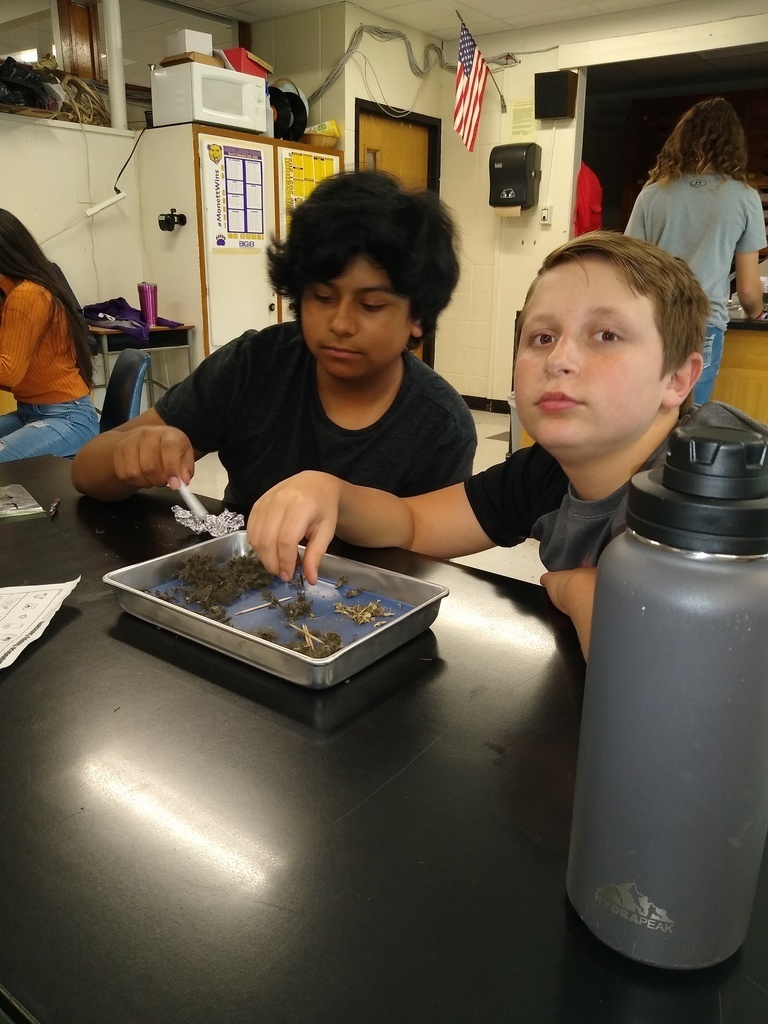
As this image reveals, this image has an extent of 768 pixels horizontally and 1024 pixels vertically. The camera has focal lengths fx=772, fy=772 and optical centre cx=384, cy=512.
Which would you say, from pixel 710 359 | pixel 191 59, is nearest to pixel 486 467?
pixel 710 359

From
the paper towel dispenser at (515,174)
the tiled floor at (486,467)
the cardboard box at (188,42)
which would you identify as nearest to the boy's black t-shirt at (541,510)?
the tiled floor at (486,467)

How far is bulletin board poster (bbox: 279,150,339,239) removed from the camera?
14.6ft

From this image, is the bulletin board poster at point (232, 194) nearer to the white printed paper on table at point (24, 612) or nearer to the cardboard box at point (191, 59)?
the cardboard box at point (191, 59)

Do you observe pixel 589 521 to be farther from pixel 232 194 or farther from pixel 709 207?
pixel 232 194

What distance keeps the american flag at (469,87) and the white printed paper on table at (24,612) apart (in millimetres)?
4560

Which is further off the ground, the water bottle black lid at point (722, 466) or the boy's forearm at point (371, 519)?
the water bottle black lid at point (722, 466)

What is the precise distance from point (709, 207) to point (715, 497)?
121 inches

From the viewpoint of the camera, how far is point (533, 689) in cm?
70

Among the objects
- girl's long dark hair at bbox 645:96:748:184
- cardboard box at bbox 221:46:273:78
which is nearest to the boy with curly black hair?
girl's long dark hair at bbox 645:96:748:184

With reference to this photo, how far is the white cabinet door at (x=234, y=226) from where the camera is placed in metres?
4.13

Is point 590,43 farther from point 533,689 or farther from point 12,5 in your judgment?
point 533,689

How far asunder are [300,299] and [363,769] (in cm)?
97

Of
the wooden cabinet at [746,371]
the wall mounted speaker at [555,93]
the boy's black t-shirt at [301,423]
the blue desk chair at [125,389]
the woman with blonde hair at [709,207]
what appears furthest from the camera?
the wall mounted speaker at [555,93]

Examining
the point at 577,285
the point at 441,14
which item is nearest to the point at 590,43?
the point at 441,14
